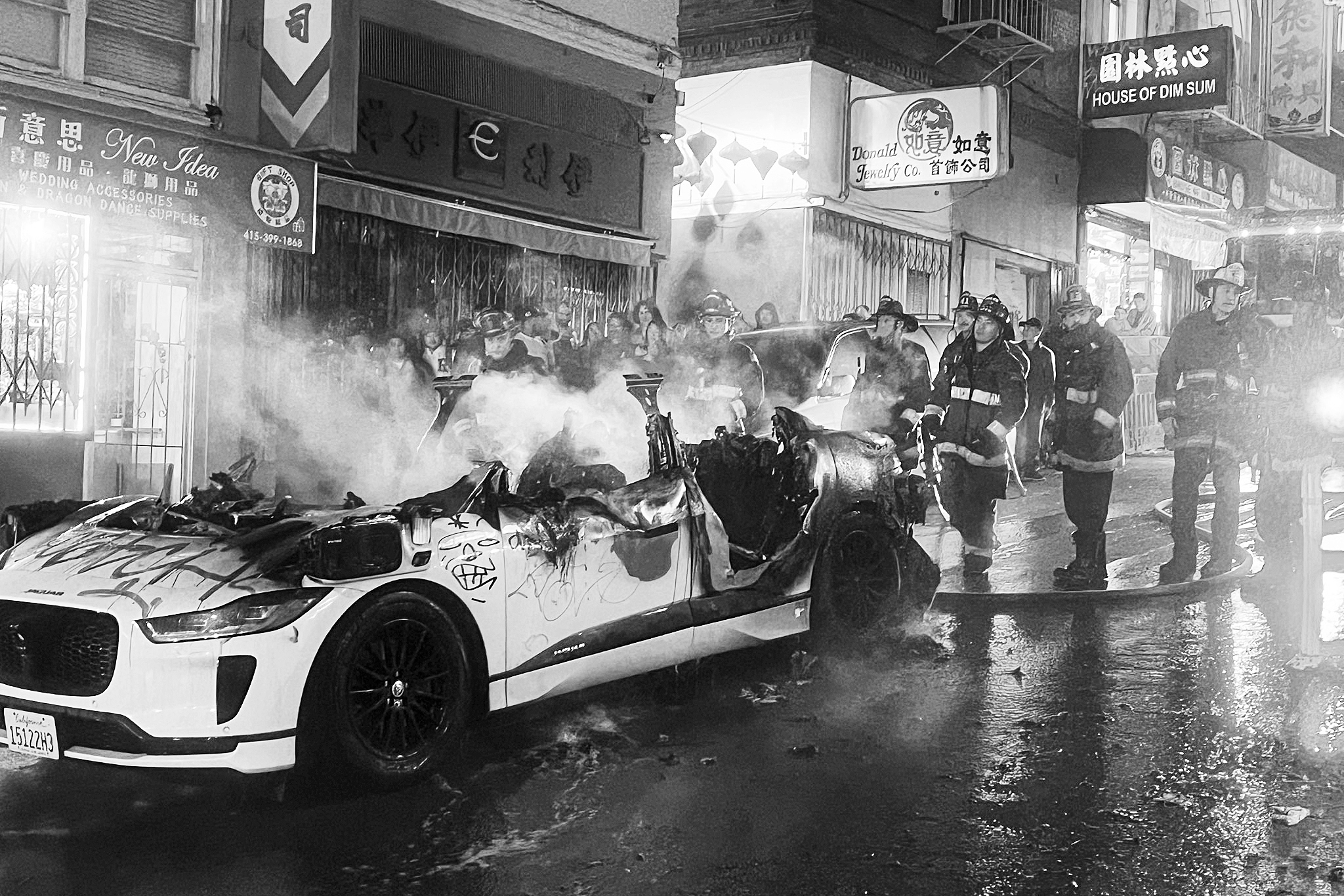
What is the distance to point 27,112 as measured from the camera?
370 inches

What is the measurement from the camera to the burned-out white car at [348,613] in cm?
420

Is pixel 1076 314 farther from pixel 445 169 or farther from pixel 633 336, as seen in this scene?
pixel 445 169

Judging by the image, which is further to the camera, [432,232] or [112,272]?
[432,232]

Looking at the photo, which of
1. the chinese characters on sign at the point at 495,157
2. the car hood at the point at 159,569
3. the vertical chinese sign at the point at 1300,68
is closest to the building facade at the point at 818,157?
the chinese characters on sign at the point at 495,157

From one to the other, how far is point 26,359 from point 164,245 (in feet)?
4.89

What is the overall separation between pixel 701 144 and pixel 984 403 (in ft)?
32.1

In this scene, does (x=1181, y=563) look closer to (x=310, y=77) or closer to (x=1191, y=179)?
(x=310, y=77)

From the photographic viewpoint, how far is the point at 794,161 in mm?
17516

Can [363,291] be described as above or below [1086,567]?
above

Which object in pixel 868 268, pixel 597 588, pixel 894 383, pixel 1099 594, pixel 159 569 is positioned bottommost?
pixel 1099 594

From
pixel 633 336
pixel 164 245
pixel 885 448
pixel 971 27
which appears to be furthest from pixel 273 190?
pixel 971 27

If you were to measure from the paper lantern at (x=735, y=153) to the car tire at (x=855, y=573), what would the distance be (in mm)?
11673

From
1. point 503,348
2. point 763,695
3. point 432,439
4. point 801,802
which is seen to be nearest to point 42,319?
point 503,348

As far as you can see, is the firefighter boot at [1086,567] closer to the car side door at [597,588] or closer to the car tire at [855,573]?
the car tire at [855,573]
